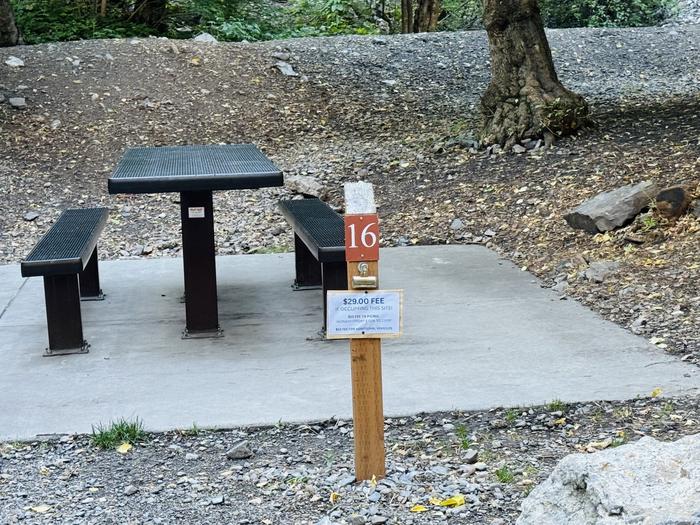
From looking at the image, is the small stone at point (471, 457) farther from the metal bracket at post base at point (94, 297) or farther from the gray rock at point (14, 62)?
the gray rock at point (14, 62)

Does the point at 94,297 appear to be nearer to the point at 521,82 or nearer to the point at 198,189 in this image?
the point at 198,189

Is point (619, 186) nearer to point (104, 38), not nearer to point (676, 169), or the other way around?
point (676, 169)

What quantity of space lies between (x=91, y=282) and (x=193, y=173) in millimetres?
1661

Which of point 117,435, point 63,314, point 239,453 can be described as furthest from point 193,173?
point 239,453

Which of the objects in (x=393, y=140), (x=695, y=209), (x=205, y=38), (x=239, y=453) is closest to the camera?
(x=239, y=453)

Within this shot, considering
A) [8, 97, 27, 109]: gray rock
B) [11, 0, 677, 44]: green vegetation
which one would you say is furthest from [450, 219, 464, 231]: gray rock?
[11, 0, 677, 44]: green vegetation

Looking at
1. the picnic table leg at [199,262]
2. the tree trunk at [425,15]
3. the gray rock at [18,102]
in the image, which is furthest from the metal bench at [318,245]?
the tree trunk at [425,15]

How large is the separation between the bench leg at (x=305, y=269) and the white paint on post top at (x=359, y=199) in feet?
11.2

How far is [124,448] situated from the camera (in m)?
4.09

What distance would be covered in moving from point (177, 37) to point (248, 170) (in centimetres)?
1154

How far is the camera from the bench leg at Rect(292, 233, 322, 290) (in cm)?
688

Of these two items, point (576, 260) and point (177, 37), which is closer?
point (576, 260)

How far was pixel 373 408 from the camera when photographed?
3564 mm

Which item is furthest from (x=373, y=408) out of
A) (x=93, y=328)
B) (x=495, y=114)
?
(x=495, y=114)
